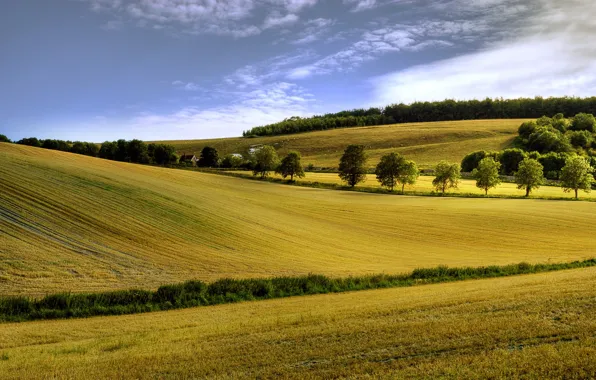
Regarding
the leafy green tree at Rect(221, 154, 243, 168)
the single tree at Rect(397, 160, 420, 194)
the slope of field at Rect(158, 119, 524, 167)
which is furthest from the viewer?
the slope of field at Rect(158, 119, 524, 167)

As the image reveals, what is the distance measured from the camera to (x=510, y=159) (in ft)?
Answer: 313

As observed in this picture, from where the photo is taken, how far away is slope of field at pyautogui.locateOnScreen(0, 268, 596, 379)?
292 inches

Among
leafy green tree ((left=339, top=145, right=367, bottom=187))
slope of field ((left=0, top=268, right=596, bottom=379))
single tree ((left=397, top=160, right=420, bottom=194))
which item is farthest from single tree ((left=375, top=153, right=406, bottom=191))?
slope of field ((left=0, top=268, right=596, bottom=379))

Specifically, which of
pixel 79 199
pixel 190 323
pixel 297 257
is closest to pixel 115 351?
pixel 190 323

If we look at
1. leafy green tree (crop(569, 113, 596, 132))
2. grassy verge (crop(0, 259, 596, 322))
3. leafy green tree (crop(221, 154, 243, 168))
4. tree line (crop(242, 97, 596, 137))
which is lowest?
→ grassy verge (crop(0, 259, 596, 322))

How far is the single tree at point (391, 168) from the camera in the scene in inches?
2763

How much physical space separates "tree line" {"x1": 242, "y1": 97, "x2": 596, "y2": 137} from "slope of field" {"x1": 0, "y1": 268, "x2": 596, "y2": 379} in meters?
168

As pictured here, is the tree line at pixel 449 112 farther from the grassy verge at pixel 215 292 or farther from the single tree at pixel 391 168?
the grassy verge at pixel 215 292

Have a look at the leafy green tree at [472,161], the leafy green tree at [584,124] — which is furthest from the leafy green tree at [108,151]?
the leafy green tree at [584,124]

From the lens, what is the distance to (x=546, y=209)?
50312 millimetres

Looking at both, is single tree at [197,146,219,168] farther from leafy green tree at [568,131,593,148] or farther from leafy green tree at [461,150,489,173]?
leafy green tree at [568,131,593,148]

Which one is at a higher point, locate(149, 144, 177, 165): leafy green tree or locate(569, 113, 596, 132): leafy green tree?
locate(569, 113, 596, 132): leafy green tree

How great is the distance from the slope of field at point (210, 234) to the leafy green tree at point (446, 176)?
62.0 ft

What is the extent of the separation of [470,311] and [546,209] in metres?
46.7
